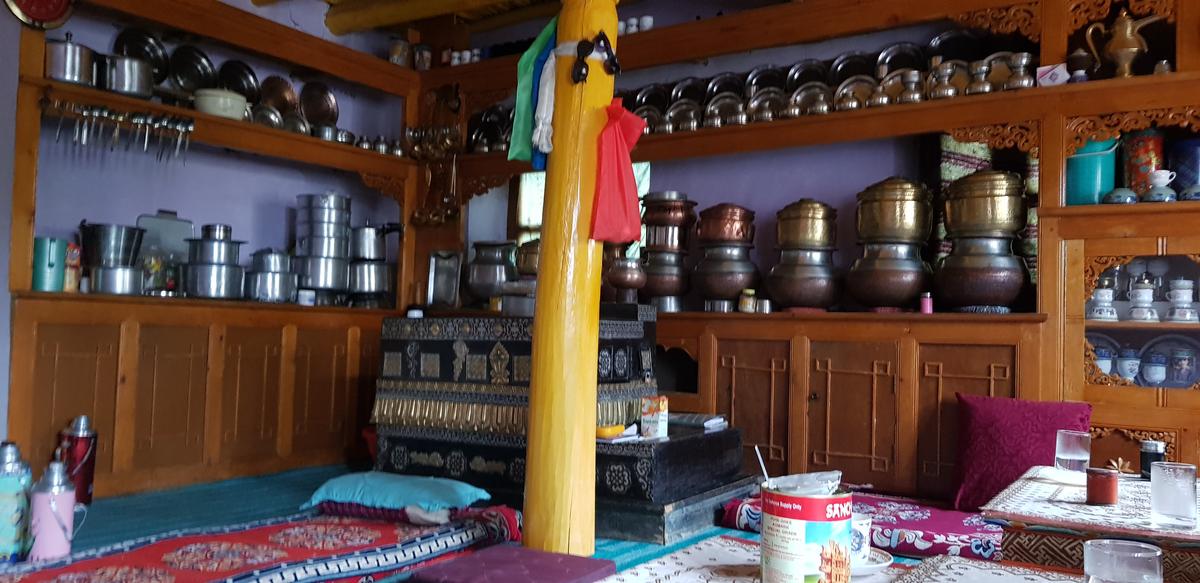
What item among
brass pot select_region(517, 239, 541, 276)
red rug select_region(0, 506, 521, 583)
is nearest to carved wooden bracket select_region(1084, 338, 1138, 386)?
red rug select_region(0, 506, 521, 583)

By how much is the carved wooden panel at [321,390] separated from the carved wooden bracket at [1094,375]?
14.6ft

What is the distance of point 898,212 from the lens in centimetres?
499

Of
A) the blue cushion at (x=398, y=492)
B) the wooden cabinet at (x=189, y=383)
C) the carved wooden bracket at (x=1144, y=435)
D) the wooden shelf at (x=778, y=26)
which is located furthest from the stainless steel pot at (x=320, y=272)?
the carved wooden bracket at (x=1144, y=435)

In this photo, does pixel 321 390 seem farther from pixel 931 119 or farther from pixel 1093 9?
pixel 1093 9

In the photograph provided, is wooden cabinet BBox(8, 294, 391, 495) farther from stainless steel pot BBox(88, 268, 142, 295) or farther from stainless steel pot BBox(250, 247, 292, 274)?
stainless steel pot BBox(250, 247, 292, 274)

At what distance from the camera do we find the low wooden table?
1.97 meters

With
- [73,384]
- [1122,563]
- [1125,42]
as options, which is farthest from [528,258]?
[1122,563]

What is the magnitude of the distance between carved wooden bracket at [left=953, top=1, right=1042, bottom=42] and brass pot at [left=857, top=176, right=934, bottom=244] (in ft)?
2.91

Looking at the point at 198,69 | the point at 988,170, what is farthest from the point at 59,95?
the point at 988,170

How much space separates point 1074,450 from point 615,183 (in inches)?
63.7

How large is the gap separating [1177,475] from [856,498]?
259 centimetres

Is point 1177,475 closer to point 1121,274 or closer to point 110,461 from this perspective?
point 1121,274

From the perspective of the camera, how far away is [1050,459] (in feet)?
13.5

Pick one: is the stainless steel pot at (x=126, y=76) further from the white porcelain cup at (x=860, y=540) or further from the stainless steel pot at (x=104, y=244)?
the white porcelain cup at (x=860, y=540)
